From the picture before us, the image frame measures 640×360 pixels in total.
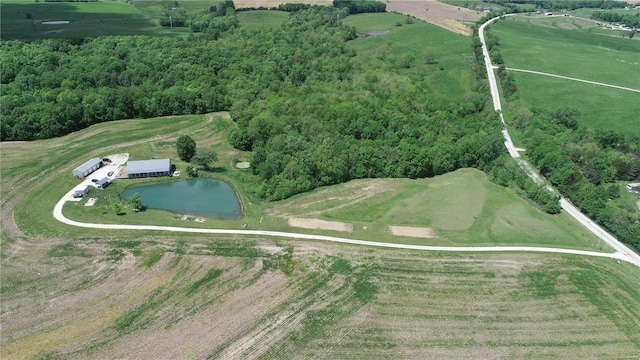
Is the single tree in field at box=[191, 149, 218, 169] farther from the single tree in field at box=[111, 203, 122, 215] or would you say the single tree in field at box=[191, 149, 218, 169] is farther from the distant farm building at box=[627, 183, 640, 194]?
the distant farm building at box=[627, 183, 640, 194]

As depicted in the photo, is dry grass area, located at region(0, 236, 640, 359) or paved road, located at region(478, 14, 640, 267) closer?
dry grass area, located at region(0, 236, 640, 359)

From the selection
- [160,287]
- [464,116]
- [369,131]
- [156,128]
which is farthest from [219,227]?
[464,116]

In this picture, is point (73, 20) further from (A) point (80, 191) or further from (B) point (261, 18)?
(A) point (80, 191)

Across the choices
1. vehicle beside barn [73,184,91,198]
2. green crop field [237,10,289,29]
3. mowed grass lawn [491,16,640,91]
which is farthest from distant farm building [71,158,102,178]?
mowed grass lawn [491,16,640,91]

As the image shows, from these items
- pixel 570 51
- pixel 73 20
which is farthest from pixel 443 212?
pixel 73 20

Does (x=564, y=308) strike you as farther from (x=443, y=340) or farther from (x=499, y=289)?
(x=443, y=340)

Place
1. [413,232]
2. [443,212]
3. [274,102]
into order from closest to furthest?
1. [413,232]
2. [443,212]
3. [274,102]

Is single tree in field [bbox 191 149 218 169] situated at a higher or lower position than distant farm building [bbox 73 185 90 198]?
higher
